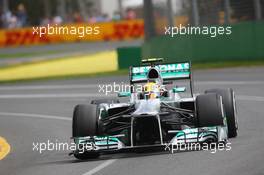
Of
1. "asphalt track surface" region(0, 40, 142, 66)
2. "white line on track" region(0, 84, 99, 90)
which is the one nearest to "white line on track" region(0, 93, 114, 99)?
"white line on track" region(0, 84, 99, 90)

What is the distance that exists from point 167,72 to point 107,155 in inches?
75.1

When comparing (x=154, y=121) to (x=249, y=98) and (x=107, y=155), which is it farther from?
(x=249, y=98)

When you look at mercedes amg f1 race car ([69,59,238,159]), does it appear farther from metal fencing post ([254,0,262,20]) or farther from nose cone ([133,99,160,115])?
metal fencing post ([254,0,262,20])

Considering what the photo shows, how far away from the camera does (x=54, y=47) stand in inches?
2317

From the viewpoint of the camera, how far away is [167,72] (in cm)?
1412

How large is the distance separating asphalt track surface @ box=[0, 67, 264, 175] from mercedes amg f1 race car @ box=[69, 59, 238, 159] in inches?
8.4

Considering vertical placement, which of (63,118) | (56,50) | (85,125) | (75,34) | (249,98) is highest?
(75,34)

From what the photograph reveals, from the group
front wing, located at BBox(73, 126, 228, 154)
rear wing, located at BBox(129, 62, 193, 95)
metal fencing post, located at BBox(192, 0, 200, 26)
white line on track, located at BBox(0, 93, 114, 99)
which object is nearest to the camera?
front wing, located at BBox(73, 126, 228, 154)

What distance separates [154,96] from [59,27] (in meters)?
44.1

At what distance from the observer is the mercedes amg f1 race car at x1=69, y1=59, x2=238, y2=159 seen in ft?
40.1

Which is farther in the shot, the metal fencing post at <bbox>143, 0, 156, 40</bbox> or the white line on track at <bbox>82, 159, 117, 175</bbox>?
the metal fencing post at <bbox>143, 0, 156, 40</bbox>

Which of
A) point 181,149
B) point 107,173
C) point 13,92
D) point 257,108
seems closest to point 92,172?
point 107,173

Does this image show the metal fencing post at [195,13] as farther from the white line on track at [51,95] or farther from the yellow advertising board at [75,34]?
the yellow advertising board at [75,34]

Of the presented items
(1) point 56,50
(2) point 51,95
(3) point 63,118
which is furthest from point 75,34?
(3) point 63,118
